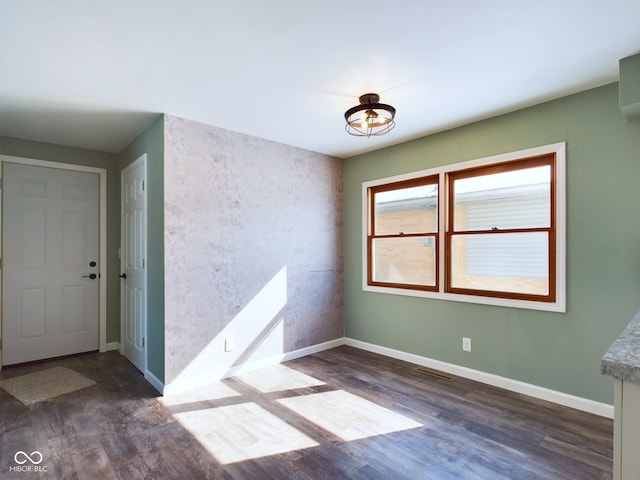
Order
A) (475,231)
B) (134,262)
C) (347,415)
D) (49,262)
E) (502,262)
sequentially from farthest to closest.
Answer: (49,262)
(134,262)
(475,231)
(502,262)
(347,415)

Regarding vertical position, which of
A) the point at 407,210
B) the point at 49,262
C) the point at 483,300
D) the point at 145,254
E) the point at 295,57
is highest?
the point at 295,57

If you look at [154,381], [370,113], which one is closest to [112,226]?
[154,381]

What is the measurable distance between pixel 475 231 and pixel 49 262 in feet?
15.5

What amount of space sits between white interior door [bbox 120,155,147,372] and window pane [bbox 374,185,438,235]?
8.76ft

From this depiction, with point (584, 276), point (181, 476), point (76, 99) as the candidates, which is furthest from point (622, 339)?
point (76, 99)

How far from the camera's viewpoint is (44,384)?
320 centimetres

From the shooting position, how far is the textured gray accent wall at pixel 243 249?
3.11 metres

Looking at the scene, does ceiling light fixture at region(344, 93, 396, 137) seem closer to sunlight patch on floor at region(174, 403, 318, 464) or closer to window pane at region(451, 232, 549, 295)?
window pane at region(451, 232, 549, 295)

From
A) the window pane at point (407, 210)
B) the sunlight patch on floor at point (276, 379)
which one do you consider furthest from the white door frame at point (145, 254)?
the window pane at point (407, 210)

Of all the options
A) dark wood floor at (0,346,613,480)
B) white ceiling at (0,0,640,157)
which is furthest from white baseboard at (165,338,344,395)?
white ceiling at (0,0,640,157)

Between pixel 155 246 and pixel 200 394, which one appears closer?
pixel 200 394

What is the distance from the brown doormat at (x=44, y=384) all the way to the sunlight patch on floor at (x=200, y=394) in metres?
0.92

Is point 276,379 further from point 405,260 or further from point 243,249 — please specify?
point 405,260

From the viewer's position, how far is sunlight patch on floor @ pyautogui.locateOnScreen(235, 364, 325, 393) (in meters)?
3.19
